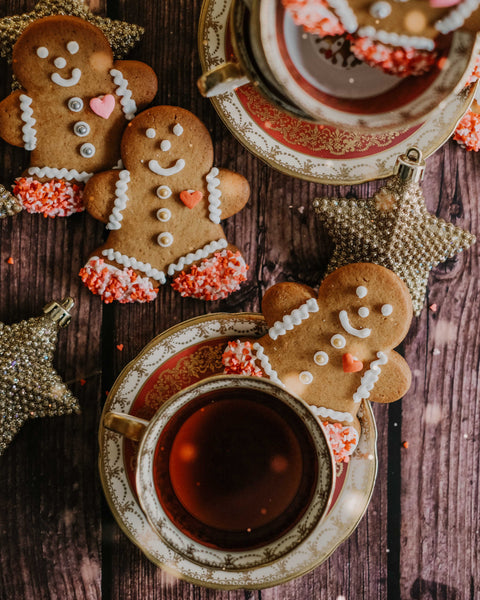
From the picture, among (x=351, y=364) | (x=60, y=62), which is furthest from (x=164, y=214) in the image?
(x=351, y=364)

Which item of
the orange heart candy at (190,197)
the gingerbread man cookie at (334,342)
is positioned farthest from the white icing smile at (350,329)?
the orange heart candy at (190,197)

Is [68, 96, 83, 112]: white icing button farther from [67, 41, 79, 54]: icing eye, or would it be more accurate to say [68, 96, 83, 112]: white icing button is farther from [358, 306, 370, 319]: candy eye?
[358, 306, 370, 319]: candy eye

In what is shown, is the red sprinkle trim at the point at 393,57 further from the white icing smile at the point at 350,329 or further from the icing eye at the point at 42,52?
the icing eye at the point at 42,52

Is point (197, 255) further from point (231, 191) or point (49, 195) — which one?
point (49, 195)

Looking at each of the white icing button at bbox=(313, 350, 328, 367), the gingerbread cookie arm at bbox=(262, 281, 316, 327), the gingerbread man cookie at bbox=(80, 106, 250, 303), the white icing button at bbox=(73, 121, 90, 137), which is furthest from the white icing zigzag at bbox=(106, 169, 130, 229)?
the white icing button at bbox=(313, 350, 328, 367)

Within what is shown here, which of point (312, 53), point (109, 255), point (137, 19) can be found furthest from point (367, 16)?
point (109, 255)

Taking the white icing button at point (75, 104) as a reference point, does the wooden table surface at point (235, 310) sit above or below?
below
